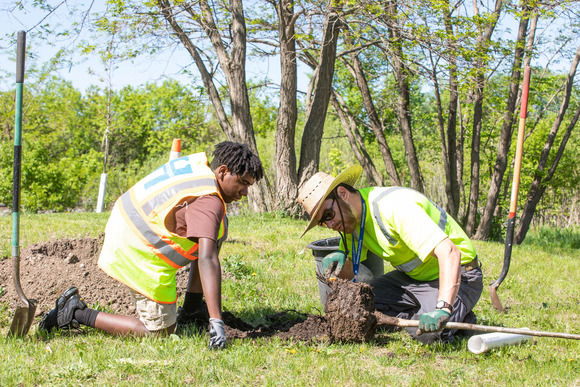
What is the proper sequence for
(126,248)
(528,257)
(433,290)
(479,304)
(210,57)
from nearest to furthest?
(126,248)
(433,290)
(479,304)
(528,257)
(210,57)

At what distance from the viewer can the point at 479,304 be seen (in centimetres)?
541

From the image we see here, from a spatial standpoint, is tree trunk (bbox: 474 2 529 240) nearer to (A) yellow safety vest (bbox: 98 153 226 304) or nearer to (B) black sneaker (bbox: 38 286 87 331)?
(A) yellow safety vest (bbox: 98 153 226 304)

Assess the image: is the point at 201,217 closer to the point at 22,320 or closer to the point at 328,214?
the point at 328,214

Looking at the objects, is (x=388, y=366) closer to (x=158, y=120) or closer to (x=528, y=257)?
(x=528, y=257)

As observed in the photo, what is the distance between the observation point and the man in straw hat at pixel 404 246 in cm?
329

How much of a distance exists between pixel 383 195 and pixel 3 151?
17.9 meters

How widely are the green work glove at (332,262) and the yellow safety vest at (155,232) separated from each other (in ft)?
3.61

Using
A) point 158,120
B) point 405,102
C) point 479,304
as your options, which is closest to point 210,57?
point 405,102

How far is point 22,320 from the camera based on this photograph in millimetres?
3760

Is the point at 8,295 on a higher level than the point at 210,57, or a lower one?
lower

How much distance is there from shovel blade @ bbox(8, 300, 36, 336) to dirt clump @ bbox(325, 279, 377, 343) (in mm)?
2155

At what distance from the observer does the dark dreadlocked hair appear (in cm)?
370

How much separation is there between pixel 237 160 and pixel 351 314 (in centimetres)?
138

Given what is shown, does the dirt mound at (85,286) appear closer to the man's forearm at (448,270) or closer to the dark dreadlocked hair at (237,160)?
the man's forearm at (448,270)
